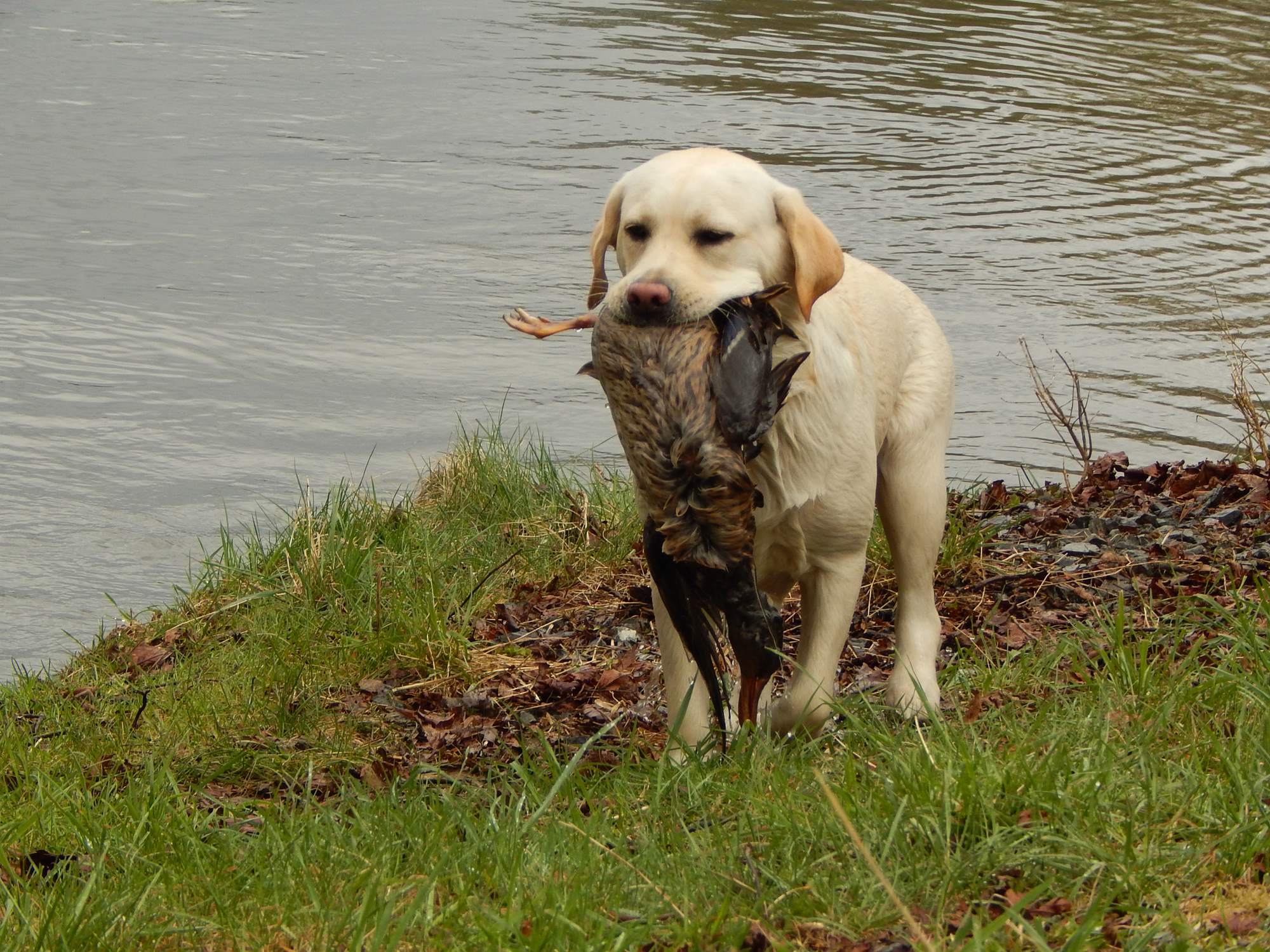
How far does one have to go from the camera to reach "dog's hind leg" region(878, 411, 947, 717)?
4793 mm

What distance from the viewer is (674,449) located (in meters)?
3.55

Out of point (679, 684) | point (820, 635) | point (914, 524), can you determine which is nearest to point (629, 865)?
point (679, 684)

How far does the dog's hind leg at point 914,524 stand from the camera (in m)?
4.79

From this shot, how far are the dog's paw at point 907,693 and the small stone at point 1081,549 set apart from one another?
129 centimetres

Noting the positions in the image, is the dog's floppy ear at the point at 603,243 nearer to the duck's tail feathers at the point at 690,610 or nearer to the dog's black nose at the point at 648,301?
the dog's black nose at the point at 648,301

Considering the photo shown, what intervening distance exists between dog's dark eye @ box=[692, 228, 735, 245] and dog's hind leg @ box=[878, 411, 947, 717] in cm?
119

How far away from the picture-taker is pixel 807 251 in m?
4.01

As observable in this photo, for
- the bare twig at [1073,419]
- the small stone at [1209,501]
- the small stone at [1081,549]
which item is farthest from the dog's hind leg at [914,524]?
the bare twig at [1073,419]

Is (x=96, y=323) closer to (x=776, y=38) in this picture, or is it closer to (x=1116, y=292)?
(x=1116, y=292)

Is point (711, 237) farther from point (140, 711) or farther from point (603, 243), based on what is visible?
point (140, 711)

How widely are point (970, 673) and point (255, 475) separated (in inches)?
168

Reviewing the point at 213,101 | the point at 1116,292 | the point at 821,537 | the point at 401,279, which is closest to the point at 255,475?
the point at 401,279

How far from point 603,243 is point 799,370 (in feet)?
2.26

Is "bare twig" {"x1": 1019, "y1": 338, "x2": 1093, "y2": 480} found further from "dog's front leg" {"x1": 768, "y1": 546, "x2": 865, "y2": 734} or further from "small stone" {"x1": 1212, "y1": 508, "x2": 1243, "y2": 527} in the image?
"dog's front leg" {"x1": 768, "y1": 546, "x2": 865, "y2": 734}
